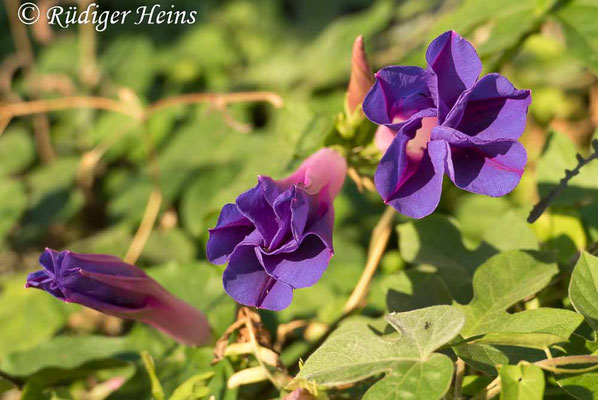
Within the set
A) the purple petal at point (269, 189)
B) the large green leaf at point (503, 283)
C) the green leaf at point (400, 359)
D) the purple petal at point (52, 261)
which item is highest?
the purple petal at point (269, 189)

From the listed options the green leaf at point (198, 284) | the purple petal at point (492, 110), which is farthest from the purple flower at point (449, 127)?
the green leaf at point (198, 284)

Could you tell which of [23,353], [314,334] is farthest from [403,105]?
[23,353]

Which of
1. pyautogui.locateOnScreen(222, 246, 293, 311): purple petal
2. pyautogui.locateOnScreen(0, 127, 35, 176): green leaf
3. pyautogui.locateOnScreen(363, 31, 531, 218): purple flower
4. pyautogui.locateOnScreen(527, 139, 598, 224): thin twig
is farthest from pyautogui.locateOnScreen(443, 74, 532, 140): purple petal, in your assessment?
pyautogui.locateOnScreen(0, 127, 35, 176): green leaf

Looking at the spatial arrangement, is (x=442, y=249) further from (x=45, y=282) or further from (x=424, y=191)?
(x=45, y=282)

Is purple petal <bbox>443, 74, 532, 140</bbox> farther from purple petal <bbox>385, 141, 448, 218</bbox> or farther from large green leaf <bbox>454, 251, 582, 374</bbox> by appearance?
large green leaf <bbox>454, 251, 582, 374</bbox>

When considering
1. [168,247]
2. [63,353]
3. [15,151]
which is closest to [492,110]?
[63,353]

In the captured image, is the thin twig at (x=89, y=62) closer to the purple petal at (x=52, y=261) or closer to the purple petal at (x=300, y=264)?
the purple petal at (x=52, y=261)
